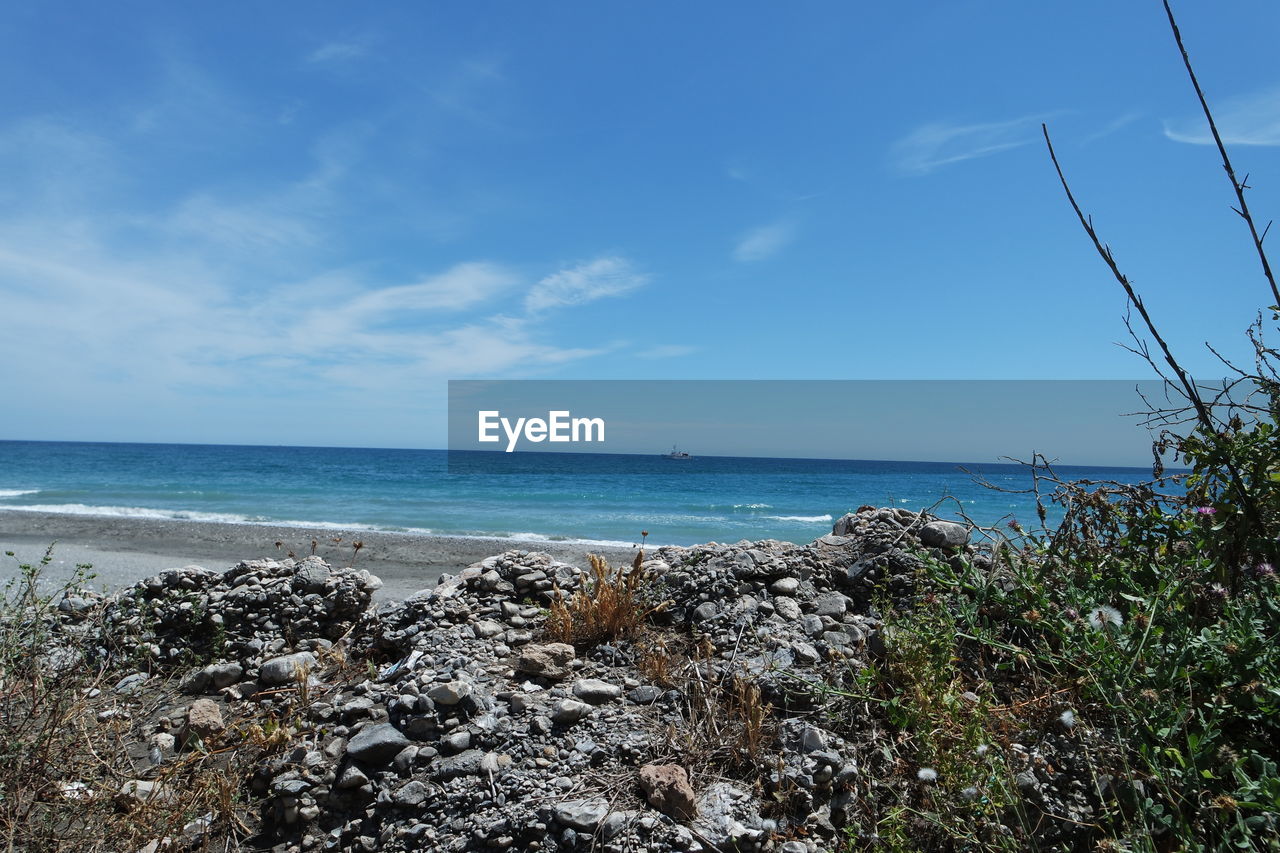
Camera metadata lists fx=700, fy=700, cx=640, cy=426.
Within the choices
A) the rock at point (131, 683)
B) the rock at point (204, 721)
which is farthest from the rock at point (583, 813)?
the rock at point (131, 683)

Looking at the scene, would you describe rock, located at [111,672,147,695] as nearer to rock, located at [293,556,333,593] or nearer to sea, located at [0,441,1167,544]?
rock, located at [293,556,333,593]

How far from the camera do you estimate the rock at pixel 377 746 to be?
335 centimetres

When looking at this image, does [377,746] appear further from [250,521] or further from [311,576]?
[250,521]

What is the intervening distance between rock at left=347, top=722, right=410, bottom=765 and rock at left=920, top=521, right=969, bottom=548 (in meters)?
3.48

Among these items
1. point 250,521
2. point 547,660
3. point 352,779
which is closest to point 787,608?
point 547,660

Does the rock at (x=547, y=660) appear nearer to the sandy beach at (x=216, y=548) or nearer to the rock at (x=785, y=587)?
the rock at (x=785, y=587)

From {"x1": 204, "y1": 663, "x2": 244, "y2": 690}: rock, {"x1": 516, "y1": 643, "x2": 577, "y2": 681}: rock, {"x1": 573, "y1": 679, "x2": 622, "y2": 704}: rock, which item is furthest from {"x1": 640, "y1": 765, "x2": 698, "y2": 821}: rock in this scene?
{"x1": 204, "y1": 663, "x2": 244, "y2": 690}: rock

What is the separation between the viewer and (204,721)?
3828 mm

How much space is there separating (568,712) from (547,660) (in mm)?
568

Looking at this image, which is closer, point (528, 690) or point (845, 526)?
point (528, 690)

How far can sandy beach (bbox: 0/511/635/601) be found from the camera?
11.2 m

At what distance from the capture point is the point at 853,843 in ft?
8.34

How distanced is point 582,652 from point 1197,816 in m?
2.98

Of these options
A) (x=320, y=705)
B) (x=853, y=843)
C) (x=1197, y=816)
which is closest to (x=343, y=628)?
(x=320, y=705)
